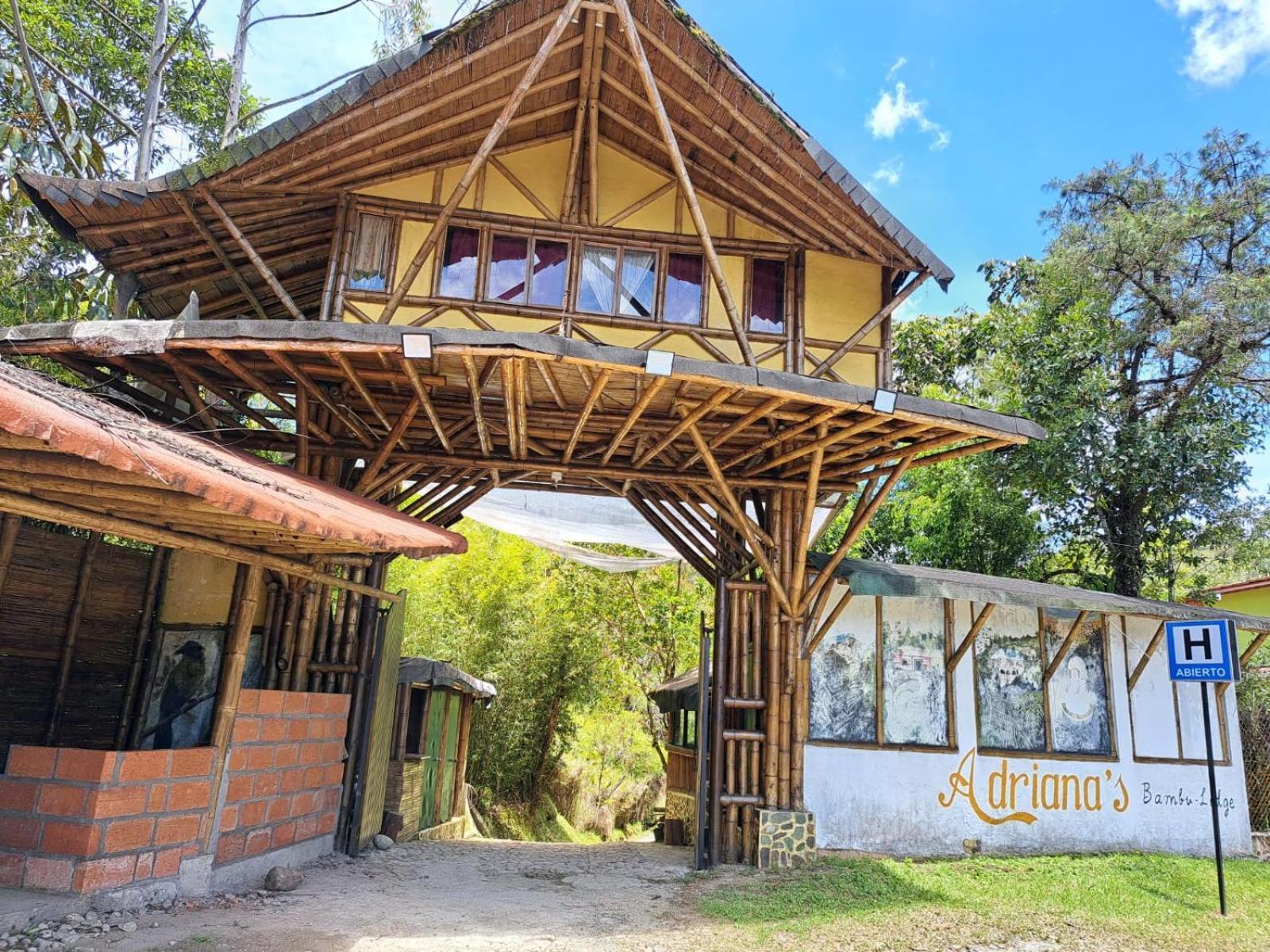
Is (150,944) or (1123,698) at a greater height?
(1123,698)

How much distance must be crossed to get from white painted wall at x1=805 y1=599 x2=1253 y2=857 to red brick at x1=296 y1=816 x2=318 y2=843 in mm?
4171

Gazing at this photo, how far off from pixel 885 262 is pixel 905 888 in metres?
5.27

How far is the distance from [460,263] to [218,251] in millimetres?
2065

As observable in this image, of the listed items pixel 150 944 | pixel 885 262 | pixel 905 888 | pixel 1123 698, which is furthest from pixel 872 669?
pixel 150 944

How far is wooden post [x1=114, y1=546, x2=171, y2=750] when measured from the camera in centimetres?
683

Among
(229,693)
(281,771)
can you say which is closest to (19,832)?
(229,693)

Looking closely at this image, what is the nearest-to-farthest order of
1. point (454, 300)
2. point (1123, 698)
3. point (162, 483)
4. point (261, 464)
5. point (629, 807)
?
1. point (162, 483)
2. point (261, 464)
3. point (454, 300)
4. point (1123, 698)
5. point (629, 807)

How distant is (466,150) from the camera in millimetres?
7934

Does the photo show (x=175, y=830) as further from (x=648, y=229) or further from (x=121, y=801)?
(x=648, y=229)

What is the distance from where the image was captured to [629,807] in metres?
21.1

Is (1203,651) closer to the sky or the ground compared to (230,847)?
closer to the sky

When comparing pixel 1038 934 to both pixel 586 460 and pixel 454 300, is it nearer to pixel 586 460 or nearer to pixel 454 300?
pixel 586 460

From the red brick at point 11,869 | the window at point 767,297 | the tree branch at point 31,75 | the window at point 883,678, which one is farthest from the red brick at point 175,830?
the tree branch at point 31,75

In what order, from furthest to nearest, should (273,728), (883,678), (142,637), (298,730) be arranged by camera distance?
(883,678) → (142,637) → (298,730) → (273,728)
